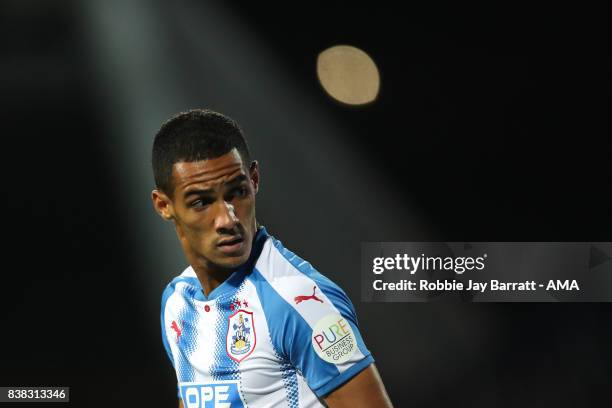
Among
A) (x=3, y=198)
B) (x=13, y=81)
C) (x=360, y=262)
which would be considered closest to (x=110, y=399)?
(x=3, y=198)

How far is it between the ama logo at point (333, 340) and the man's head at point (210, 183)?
225 mm

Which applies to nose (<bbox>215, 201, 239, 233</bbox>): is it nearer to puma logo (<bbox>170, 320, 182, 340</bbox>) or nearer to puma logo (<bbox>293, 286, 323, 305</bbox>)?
puma logo (<bbox>293, 286, 323, 305</bbox>)

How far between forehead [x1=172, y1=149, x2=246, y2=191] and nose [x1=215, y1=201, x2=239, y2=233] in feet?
0.17

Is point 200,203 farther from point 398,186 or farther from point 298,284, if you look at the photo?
point 398,186

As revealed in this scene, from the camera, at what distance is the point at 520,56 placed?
355 cm

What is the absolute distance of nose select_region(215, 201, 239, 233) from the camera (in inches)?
59.0

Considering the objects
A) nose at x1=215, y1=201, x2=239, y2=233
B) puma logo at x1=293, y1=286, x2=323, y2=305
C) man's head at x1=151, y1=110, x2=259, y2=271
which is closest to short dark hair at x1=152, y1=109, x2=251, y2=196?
man's head at x1=151, y1=110, x2=259, y2=271

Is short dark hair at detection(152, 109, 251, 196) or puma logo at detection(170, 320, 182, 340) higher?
short dark hair at detection(152, 109, 251, 196)

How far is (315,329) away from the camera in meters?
1.42

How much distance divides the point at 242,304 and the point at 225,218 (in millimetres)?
180

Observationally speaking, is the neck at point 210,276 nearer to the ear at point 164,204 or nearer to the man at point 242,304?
the man at point 242,304

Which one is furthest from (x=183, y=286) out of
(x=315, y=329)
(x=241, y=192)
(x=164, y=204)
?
(x=315, y=329)

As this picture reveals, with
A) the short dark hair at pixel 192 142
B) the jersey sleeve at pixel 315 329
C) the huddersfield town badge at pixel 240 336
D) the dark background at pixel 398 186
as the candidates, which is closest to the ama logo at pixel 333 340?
the jersey sleeve at pixel 315 329

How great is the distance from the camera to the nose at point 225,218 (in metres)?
1.50
